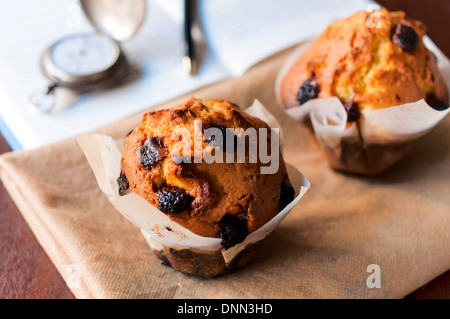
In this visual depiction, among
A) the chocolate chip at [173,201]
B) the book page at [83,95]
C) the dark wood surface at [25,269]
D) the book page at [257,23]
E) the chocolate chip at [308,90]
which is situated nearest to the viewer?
the chocolate chip at [173,201]

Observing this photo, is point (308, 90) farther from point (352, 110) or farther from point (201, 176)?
point (201, 176)

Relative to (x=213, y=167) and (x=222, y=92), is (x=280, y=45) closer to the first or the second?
(x=222, y=92)

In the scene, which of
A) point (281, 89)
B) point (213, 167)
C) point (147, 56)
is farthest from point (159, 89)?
point (213, 167)

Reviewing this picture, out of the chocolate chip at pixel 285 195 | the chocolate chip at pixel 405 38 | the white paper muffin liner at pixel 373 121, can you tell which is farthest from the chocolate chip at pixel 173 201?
the chocolate chip at pixel 405 38

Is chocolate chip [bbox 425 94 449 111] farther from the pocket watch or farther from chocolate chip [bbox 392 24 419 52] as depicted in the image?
the pocket watch

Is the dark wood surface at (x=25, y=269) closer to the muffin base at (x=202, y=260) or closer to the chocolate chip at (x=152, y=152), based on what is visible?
the muffin base at (x=202, y=260)

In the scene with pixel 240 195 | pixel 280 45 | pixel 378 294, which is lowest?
pixel 378 294

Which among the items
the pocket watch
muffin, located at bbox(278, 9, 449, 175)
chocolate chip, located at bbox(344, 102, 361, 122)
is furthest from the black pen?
chocolate chip, located at bbox(344, 102, 361, 122)

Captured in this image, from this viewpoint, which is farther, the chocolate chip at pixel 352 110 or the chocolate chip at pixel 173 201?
the chocolate chip at pixel 352 110
